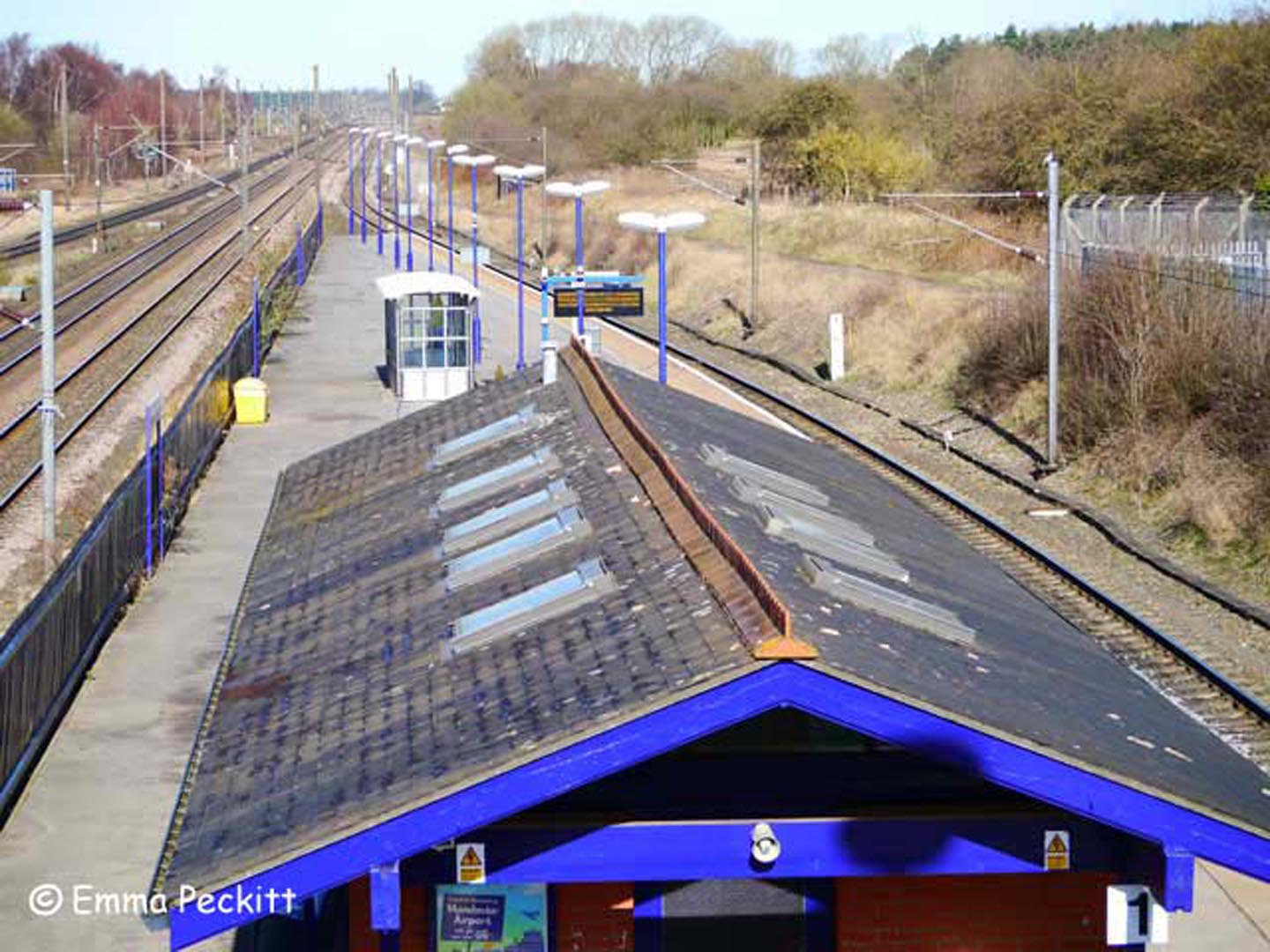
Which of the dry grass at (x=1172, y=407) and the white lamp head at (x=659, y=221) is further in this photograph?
the white lamp head at (x=659, y=221)

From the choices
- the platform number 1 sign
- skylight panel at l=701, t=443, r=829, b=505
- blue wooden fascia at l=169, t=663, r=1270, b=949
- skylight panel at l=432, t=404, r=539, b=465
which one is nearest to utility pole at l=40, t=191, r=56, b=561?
skylight panel at l=432, t=404, r=539, b=465

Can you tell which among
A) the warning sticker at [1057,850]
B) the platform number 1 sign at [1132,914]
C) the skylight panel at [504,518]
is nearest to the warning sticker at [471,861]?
the warning sticker at [1057,850]

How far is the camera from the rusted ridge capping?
6688 millimetres

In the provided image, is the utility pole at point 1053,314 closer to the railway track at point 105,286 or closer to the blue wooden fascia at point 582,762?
the railway track at point 105,286

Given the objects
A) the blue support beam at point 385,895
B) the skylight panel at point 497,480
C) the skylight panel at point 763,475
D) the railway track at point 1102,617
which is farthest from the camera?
the railway track at point 1102,617

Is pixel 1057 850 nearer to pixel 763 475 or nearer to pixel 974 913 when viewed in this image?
pixel 974 913

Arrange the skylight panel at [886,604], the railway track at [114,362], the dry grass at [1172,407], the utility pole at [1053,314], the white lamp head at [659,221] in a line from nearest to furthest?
the skylight panel at [886,604] < the dry grass at [1172,407] < the utility pole at [1053,314] < the white lamp head at [659,221] < the railway track at [114,362]

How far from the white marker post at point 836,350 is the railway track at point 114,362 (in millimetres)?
14101

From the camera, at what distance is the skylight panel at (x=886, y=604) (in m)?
8.72

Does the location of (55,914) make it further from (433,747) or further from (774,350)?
(774,350)

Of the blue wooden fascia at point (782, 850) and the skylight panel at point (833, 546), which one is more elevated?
the skylight panel at point (833, 546)

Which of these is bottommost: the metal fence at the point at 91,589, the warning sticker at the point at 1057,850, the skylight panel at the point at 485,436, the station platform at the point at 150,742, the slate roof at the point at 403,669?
the station platform at the point at 150,742

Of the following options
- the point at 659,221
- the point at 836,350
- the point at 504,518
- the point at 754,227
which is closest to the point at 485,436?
the point at 504,518

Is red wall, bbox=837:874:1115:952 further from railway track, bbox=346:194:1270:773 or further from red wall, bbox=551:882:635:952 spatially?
railway track, bbox=346:194:1270:773
